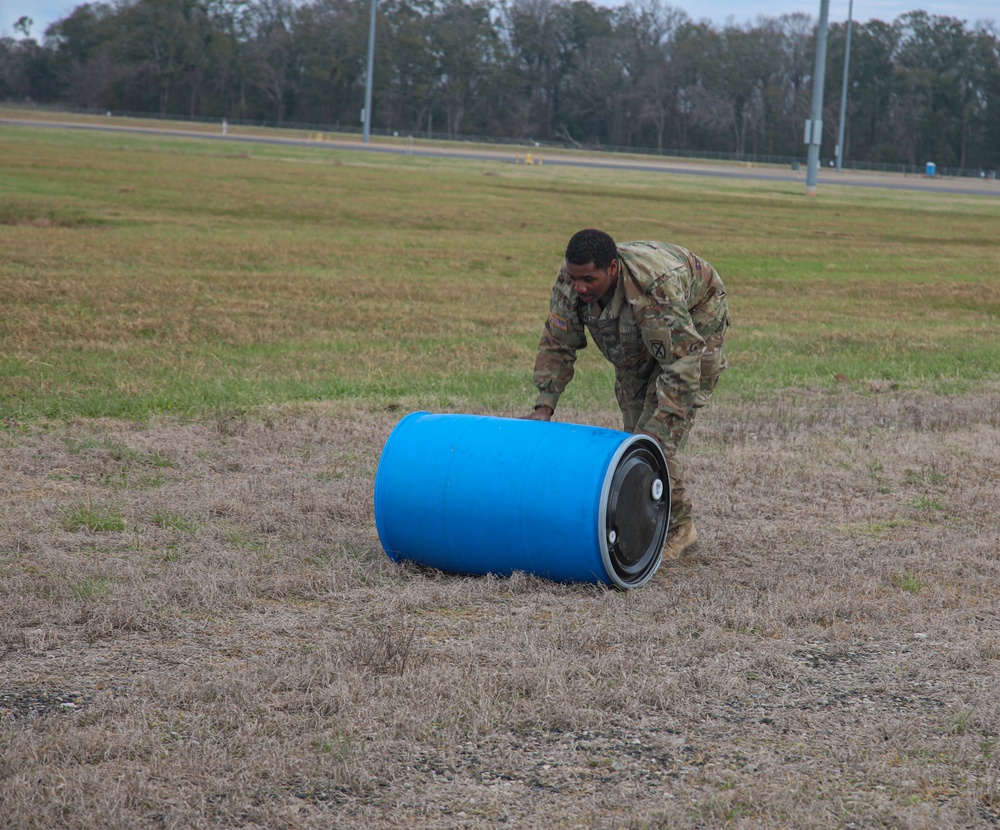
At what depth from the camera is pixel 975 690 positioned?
13.2ft

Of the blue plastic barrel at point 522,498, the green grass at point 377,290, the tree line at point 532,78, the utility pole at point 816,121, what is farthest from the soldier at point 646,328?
the tree line at point 532,78

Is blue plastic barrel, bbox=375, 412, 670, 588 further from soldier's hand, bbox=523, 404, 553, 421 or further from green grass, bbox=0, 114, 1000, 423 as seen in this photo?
green grass, bbox=0, 114, 1000, 423

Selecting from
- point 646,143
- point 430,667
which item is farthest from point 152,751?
point 646,143

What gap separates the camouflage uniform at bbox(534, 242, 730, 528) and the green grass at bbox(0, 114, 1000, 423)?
3.43 metres

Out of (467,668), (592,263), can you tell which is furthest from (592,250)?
(467,668)

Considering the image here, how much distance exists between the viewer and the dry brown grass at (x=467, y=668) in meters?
3.21

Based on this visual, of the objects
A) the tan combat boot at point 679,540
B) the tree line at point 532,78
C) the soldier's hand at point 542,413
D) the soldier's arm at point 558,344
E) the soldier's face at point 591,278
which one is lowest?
the tan combat boot at point 679,540

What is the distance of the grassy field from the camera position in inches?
129

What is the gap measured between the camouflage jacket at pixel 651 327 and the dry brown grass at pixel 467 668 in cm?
87

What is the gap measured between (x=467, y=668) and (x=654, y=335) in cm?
168

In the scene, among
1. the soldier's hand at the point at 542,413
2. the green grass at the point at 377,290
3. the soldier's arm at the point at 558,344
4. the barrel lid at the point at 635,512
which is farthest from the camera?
the green grass at the point at 377,290

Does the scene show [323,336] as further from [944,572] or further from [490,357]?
[944,572]

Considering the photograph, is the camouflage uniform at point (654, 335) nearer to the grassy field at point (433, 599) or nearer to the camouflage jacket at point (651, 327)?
the camouflage jacket at point (651, 327)

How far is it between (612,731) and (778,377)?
24.0 feet
